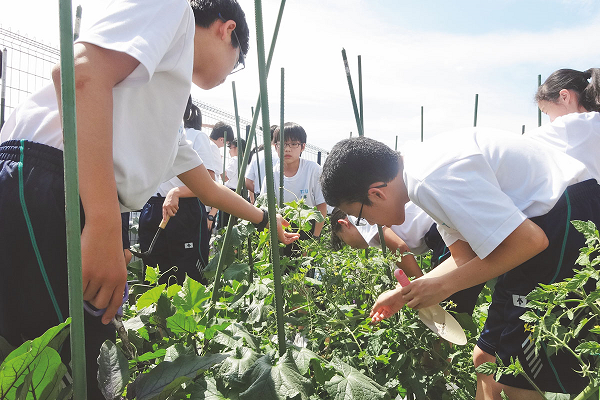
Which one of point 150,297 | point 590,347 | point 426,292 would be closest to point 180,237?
point 150,297

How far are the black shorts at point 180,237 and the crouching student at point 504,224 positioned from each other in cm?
177

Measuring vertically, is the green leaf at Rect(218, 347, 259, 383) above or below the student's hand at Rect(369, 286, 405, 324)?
above

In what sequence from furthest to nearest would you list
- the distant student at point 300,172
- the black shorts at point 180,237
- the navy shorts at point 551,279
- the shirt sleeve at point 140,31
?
the distant student at point 300,172 < the black shorts at point 180,237 < the navy shorts at point 551,279 < the shirt sleeve at point 140,31

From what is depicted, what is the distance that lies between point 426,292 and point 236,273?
2.09 ft

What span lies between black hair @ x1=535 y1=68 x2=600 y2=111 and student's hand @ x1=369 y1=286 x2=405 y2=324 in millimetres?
1652

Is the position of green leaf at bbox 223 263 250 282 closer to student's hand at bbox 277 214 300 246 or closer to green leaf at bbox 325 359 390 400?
student's hand at bbox 277 214 300 246

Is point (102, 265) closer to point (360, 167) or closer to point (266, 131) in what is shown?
point (266, 131)

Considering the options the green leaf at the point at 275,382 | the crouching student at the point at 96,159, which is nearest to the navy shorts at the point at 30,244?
the crouching student at the point at 96,159

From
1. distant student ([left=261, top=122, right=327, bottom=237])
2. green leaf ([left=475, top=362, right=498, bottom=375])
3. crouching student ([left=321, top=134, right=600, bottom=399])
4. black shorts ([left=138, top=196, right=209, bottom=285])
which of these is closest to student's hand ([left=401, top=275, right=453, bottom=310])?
crouching student ([left=321, top=134, right=600, bottom=399])

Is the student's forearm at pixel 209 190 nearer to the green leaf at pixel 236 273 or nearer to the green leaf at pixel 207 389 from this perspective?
the green leaf at pixel 236 273

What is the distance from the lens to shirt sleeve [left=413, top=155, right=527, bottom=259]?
1.08m

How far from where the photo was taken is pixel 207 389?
34.3 inches

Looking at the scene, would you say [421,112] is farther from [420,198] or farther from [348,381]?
[348,381]

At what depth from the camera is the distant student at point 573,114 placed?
189cm
